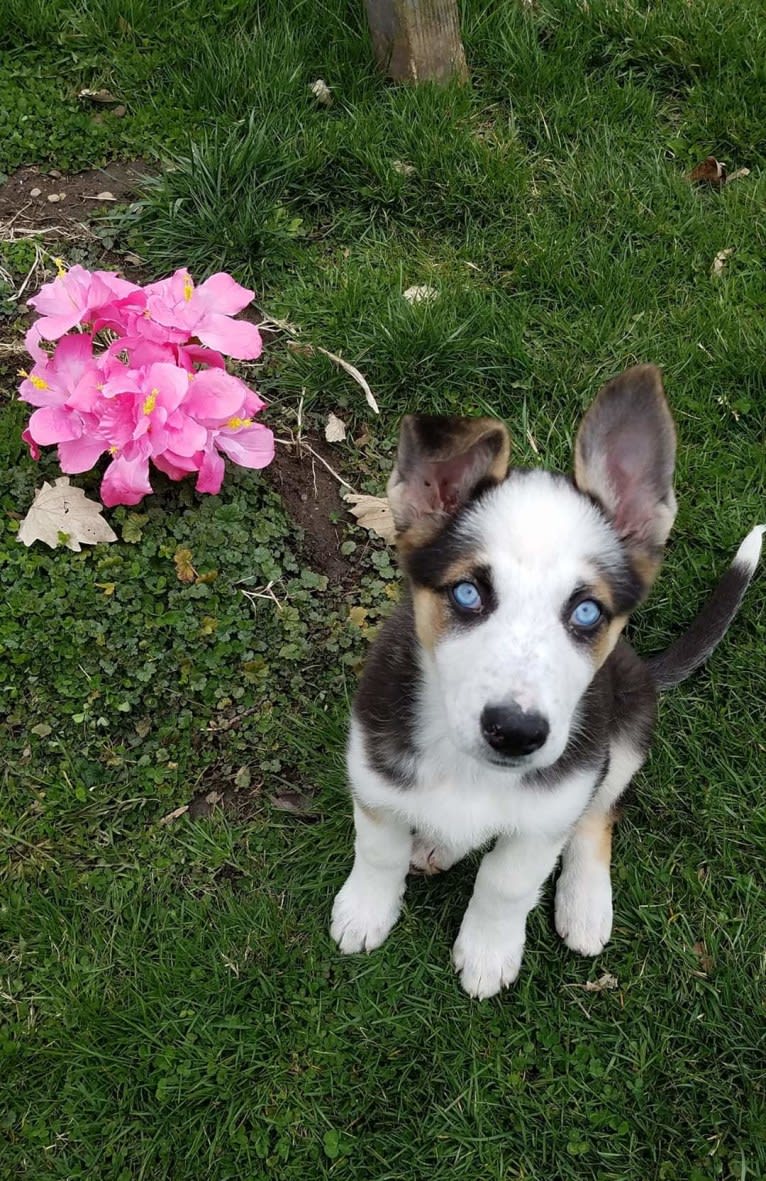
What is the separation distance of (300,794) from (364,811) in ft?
2.08

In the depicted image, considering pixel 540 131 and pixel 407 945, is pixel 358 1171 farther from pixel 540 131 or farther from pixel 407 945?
pixel 540 131

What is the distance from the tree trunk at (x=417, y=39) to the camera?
4.44 m

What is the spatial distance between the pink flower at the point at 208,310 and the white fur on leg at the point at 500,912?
6.20 ft

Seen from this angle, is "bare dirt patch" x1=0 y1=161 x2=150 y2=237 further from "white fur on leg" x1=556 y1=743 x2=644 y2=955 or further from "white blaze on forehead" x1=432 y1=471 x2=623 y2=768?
"white fur on leg" x1=556 y1=743 x2=644 y2=955

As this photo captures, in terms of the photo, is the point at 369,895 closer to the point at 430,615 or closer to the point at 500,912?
the point at 500,912

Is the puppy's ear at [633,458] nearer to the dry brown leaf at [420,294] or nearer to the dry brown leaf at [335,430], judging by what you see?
the dry brown leaf at [335,430]

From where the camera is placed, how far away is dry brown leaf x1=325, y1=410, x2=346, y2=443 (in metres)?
4.05

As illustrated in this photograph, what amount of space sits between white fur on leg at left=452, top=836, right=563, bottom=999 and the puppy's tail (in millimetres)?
894

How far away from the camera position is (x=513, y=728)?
2.17 m

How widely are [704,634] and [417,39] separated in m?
2.86

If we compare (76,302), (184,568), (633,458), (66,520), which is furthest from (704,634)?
(76,302)

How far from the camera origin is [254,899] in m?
3.30


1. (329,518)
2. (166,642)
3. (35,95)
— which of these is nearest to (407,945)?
(166,642)

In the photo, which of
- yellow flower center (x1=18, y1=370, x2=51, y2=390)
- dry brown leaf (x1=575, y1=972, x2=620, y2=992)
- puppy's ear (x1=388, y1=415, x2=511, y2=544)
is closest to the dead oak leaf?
yellow flower center (x1=18, y1=370, x2=51, y2=390)
